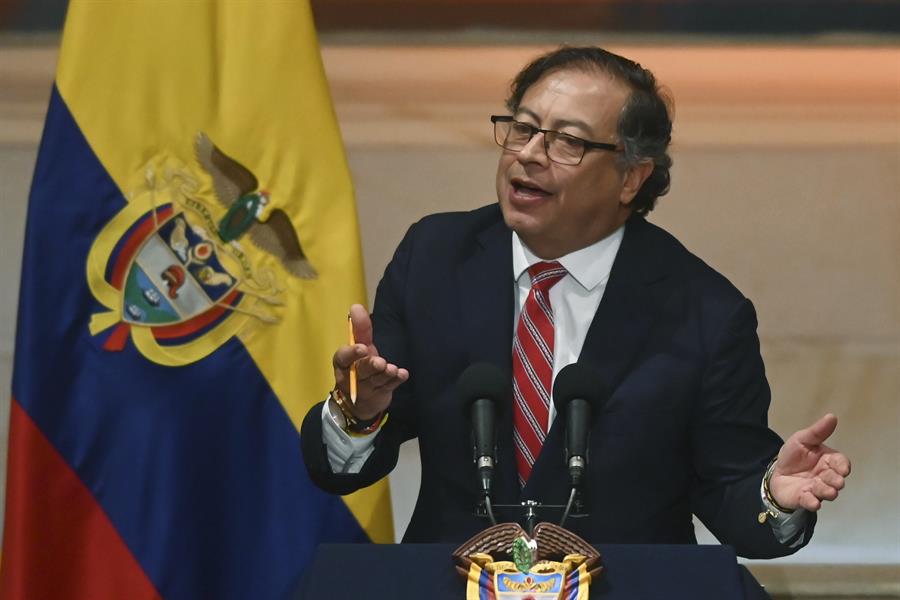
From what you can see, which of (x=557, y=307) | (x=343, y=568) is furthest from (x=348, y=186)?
(x=343, y=568)

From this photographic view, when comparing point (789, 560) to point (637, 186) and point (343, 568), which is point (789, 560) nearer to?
point (637, 186)

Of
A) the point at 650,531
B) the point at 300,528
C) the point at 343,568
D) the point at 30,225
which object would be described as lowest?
the point at 300,528

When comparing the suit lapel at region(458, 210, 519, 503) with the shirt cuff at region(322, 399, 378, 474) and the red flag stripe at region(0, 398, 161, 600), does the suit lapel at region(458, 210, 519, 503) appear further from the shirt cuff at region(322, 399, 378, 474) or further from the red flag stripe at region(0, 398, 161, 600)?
the red flag stripe at region(0, 398, 161, 600)

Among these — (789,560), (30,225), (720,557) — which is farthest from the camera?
(789,560)

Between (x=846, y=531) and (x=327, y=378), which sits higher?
(x=327, y=378)

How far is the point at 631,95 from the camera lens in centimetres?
241

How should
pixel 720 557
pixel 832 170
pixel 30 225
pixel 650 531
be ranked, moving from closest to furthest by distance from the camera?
pixel 720 557, pixel 650 531, pixel 30 225, pixel 832 170

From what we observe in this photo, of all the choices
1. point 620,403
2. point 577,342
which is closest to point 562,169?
point 577,342

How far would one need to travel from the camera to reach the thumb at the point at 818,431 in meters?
1.88

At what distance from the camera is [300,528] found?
9.23 feet

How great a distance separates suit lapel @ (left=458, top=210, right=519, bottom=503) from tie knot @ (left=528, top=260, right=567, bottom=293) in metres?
0.04

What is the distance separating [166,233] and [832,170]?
2717 mm

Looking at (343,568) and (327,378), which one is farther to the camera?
(327,378)

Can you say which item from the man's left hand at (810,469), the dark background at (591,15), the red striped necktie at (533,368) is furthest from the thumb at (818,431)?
the dark background at (591,15)
